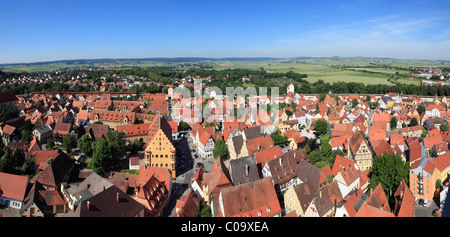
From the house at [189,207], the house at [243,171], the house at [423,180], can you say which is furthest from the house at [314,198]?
the house at [423,180]

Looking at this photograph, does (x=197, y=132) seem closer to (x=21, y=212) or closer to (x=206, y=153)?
(x=206, y=153)

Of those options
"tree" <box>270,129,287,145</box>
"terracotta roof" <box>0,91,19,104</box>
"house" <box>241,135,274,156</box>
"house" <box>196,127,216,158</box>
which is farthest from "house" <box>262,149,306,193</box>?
"terracotta roof" <box>0,91,19,104</box>

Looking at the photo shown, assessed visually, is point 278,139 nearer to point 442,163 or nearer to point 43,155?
point 442,163

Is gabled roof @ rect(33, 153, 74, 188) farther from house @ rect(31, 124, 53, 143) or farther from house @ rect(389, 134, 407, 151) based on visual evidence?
house @ rect(389, 134, 407, 151)

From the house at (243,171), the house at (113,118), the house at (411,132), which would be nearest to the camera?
the house at (243,171)

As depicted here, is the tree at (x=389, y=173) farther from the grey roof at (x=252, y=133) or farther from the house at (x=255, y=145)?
the grey roof at (x=252, y=133)

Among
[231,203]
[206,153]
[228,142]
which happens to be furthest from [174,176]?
[231,203]
